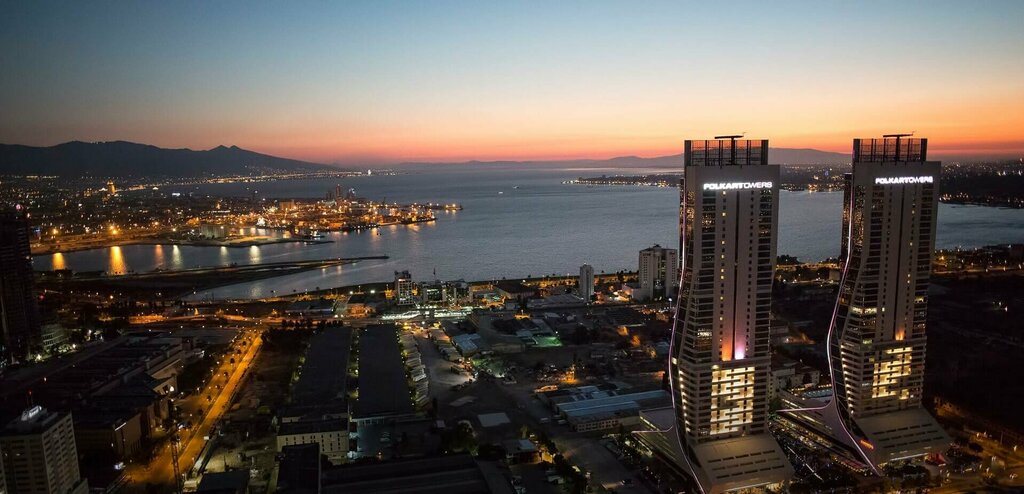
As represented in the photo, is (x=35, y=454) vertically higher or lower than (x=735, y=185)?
lower

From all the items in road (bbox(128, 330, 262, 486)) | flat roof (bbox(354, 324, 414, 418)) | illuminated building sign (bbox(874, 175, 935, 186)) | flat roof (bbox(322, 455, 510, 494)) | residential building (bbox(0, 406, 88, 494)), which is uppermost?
illuminated building sign (bbox(874, 175, 935, 186))

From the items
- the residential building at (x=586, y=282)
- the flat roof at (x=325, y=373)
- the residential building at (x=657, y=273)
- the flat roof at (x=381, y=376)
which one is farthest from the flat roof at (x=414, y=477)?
the residential building at (x=657, y=273)

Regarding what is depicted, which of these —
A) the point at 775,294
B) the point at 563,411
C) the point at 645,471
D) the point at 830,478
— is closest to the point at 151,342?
the point at 563,411

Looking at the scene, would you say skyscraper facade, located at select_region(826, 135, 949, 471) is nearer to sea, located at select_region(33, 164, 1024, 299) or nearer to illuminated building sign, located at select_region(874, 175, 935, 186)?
illuminated building sign, located at select_region(874, 175, 935, 186)

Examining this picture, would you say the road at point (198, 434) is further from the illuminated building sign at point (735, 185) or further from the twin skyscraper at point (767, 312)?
the illuminated building sign at point (735, 185)

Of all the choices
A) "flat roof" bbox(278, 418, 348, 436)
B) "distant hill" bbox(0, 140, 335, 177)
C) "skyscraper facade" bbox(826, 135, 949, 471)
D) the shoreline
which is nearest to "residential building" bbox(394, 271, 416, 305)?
"flat roof" bbox(278, 418, 348, 436)

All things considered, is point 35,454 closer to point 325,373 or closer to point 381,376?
point 325,373

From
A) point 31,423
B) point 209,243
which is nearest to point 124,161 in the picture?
point 209,243
